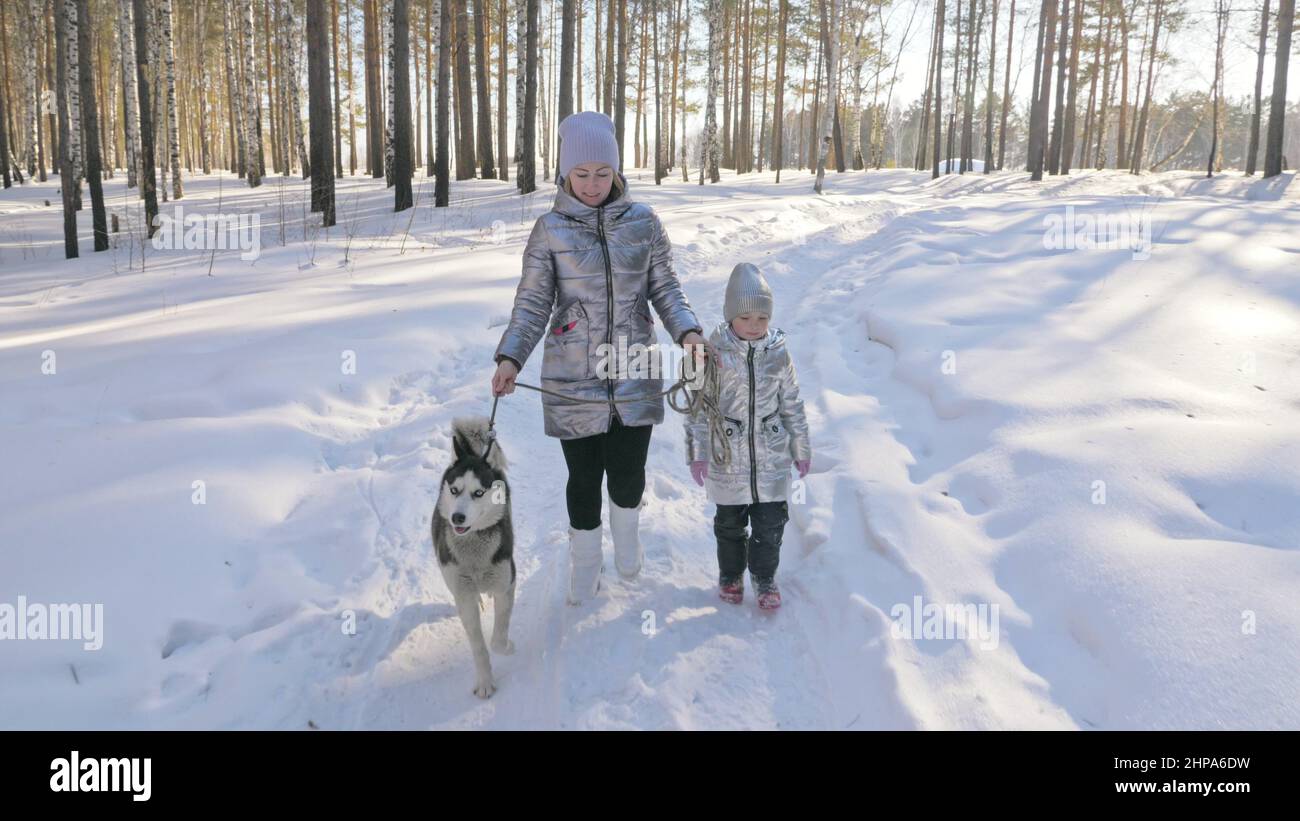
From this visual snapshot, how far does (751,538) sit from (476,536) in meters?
1.45

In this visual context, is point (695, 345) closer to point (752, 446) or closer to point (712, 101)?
point (752, 446)

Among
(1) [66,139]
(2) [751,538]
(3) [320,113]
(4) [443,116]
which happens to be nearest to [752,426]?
(2) [751,538]

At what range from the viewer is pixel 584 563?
374 cm

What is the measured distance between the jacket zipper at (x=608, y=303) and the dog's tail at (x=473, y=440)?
2.00 ft

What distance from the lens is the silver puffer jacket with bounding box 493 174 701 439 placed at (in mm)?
3352

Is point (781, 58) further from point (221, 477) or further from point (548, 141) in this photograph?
point (221, 477)

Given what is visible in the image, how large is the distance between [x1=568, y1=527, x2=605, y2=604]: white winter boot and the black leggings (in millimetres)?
50

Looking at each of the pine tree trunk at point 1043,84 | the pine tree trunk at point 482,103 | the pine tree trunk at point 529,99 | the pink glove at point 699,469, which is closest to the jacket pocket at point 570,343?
the pink glove at point 699,469

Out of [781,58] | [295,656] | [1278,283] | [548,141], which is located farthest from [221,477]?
[548,141]

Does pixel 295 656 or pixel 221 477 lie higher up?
pixel 221 477

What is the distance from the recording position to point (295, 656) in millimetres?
3229

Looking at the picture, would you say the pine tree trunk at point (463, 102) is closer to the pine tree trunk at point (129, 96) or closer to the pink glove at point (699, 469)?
the pine tree trunk at point (129, 96)
